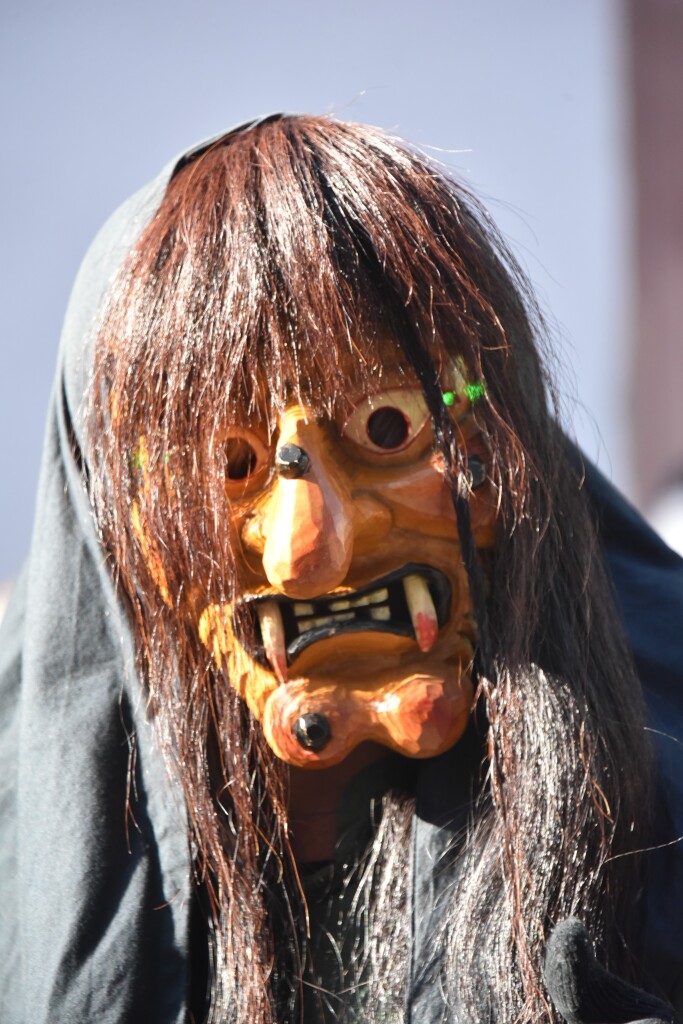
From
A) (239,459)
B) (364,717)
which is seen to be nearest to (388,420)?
(239,459)

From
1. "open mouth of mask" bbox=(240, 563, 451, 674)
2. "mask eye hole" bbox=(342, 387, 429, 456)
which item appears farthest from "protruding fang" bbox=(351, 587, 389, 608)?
"mask eye hole" bbox=(342, 387, 429, 456)

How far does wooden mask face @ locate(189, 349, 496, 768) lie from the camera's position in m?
0.90

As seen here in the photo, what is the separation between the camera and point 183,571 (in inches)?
36.3

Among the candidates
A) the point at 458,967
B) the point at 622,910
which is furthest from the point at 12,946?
the point at 622,910

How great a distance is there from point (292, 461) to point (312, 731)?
19cm

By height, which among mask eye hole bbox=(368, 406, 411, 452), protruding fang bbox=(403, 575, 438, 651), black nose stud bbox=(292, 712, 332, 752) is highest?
mask eye hole bbox=(368, 406, 411, 452)

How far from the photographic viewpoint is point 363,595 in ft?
2.99

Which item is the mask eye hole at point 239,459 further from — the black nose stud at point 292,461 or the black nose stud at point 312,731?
the black nose stud at point 312,731

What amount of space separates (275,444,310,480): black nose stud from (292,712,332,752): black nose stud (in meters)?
0.17

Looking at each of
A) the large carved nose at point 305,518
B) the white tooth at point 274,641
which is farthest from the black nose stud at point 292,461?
the white tooth at point 274,641

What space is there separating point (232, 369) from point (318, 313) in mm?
72

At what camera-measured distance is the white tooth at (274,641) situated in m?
0.90

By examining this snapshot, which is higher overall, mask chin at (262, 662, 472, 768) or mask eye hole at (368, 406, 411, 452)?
mask eye hole at (368, 406, 411, 452)

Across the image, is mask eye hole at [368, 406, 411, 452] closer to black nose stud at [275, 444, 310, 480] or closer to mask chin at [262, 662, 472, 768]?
black nose stud at [275, 444, 310, 480]
